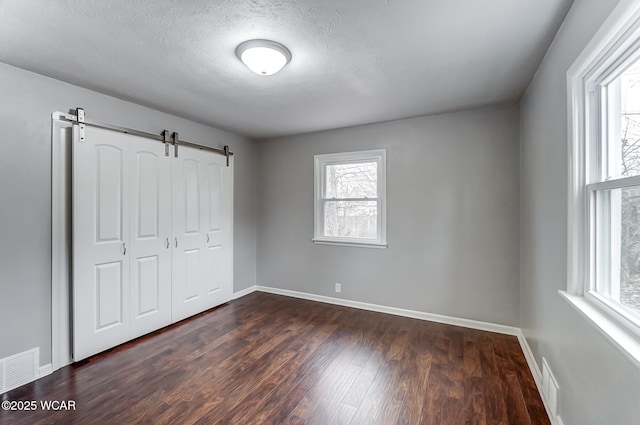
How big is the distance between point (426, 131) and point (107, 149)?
3351 millimetres

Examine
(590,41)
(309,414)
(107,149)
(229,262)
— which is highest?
(590,41)

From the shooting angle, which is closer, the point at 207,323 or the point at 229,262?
the point at 207,323

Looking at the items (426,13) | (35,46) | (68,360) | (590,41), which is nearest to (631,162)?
(590,41)

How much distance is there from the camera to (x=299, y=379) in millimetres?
2229

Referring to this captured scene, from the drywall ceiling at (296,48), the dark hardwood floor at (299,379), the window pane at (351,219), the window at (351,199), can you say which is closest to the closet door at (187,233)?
the dark hardwood floor at (299,379)

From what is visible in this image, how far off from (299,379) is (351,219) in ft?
7.13

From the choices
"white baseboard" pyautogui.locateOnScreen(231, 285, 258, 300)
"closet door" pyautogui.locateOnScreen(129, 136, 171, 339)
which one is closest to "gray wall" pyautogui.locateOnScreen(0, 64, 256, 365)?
"closet door" pyautogui.locateOnScreen(129, 136, 171, 339)

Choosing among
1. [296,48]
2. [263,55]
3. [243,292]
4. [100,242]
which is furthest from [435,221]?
[100,242]

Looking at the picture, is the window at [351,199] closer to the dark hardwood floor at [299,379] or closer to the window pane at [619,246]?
the dark hardwood floor at [299,379]

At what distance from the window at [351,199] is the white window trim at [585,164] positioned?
216cm

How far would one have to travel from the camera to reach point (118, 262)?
2773 millimetres

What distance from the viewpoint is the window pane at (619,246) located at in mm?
1138

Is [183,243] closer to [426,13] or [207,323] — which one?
[207,323]

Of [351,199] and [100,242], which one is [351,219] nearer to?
[351,199]
